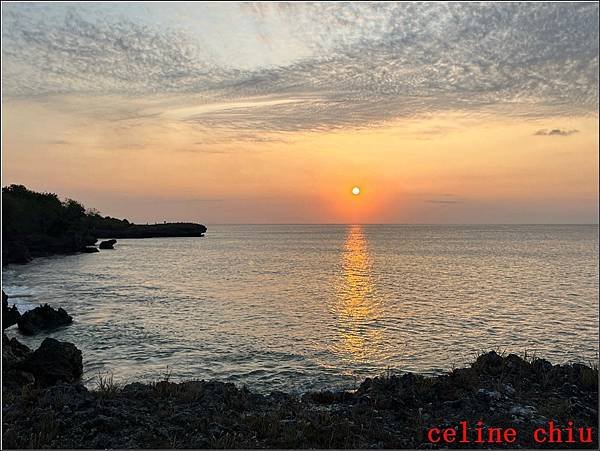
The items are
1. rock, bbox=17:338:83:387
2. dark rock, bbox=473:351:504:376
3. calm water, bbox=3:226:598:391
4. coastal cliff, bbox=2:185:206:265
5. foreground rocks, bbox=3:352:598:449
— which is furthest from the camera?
coastal cliff, bbox=2:185:206:265

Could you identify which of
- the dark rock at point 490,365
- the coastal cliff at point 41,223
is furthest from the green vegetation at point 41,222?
the dark rock at point 490,365

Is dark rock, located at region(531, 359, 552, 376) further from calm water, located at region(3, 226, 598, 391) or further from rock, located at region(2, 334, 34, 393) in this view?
rock, located at region(2, 334, 34, 393)

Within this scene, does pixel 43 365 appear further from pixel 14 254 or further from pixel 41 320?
pixel 14 254

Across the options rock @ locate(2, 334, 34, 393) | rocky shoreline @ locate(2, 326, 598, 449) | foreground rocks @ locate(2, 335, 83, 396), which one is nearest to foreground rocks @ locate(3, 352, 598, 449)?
rocky shoreline @ locate(2, 326, 598, 449)

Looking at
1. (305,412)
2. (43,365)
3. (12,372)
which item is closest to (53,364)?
(43,365)

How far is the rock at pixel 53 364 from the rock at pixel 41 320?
12638 millimetres

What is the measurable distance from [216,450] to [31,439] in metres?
3.94

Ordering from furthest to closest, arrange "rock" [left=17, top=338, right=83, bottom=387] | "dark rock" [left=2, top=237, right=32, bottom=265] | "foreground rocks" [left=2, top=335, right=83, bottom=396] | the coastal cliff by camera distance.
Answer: the coastal cliff, "dark rock" [left=2, top=237, right=32, bottom=265], "rock" [left=17, top=338, right=83, bottom=387], "foreground rocks" [left=2, top=335, right=83, bottom=396]

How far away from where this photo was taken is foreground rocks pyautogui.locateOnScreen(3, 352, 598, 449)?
34.6ft

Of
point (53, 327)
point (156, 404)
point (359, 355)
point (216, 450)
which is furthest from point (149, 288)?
point (216, 450)

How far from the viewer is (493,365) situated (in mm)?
15570

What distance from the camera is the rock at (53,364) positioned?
58.5ft

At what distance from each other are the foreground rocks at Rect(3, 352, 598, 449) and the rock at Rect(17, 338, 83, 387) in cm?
428

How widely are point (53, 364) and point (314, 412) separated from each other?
39.2ft
